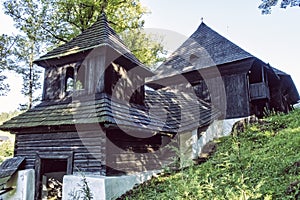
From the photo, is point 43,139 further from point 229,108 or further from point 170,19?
point 229,108

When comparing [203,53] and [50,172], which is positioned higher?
[203,53]

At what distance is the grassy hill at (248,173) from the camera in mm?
4066

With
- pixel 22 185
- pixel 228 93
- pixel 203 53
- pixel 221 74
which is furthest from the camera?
pixel 203 53

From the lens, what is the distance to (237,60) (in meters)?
11.8

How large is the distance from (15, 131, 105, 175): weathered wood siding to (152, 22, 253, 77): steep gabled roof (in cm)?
780

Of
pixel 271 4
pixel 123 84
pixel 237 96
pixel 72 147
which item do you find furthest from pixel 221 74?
pixel 72 147

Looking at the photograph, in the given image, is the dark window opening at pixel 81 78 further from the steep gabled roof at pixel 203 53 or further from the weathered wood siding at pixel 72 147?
the steep gabled roof at pixel 203 53

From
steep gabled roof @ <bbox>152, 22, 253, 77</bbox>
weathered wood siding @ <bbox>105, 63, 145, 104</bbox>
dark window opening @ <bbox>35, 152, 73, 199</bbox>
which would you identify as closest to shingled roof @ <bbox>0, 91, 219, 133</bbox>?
weathered wood siding @ <bbox>105, 63, 145, 104</bbox>

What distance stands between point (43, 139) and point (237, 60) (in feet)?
29.4

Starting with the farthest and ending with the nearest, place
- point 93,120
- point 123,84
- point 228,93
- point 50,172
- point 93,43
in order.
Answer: point 228,93
point 50,172
point 123,84
point 93,43
point 93,120

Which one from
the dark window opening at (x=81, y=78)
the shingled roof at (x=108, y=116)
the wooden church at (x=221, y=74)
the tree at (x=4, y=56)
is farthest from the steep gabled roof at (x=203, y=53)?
the tree at (x=4, y=56)

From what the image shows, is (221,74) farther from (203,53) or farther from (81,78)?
(81,78)

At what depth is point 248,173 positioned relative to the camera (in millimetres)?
5410

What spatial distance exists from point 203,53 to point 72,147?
919 centimetres
